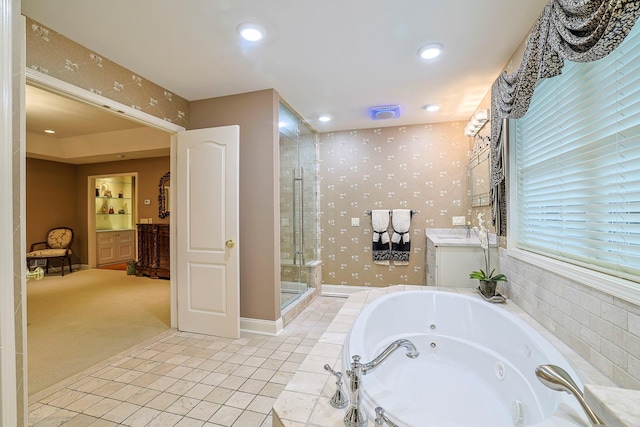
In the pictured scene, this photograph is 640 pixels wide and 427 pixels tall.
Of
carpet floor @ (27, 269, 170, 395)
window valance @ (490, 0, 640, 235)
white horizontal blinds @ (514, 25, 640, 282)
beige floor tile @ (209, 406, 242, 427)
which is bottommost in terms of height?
beige floor tile @ (209, 406, 242, 427)

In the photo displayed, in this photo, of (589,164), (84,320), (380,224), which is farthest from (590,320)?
(84,320)

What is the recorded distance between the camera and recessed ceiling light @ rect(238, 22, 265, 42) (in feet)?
6.05

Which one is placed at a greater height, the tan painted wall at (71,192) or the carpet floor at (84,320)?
the tan painted wall at (71,192)

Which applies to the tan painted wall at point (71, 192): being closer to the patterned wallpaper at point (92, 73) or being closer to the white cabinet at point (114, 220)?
the white cabinet at point (114, 220)

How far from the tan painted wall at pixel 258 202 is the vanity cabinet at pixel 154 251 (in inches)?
116

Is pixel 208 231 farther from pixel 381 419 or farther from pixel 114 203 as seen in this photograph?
pixel 114 203

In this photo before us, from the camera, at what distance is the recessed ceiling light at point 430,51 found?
6.78ft

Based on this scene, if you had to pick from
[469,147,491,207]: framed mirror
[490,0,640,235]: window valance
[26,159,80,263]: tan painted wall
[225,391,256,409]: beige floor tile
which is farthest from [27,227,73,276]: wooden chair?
[490,0,640,235]: window valance

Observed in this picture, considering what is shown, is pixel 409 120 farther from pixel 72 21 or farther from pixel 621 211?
pixel 72 21

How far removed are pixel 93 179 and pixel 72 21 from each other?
5451mm

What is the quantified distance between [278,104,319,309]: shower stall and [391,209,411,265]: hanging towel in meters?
1.12

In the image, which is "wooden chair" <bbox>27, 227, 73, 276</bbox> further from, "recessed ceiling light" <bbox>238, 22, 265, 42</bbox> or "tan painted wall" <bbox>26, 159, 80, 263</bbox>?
"recessed ceiling light" <bbox>238, 22, 265, 42</bbox>

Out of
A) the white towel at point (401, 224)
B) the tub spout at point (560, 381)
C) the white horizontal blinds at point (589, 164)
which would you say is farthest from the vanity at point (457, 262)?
the tub spout at point (560, 381)

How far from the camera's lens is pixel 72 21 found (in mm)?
1807
